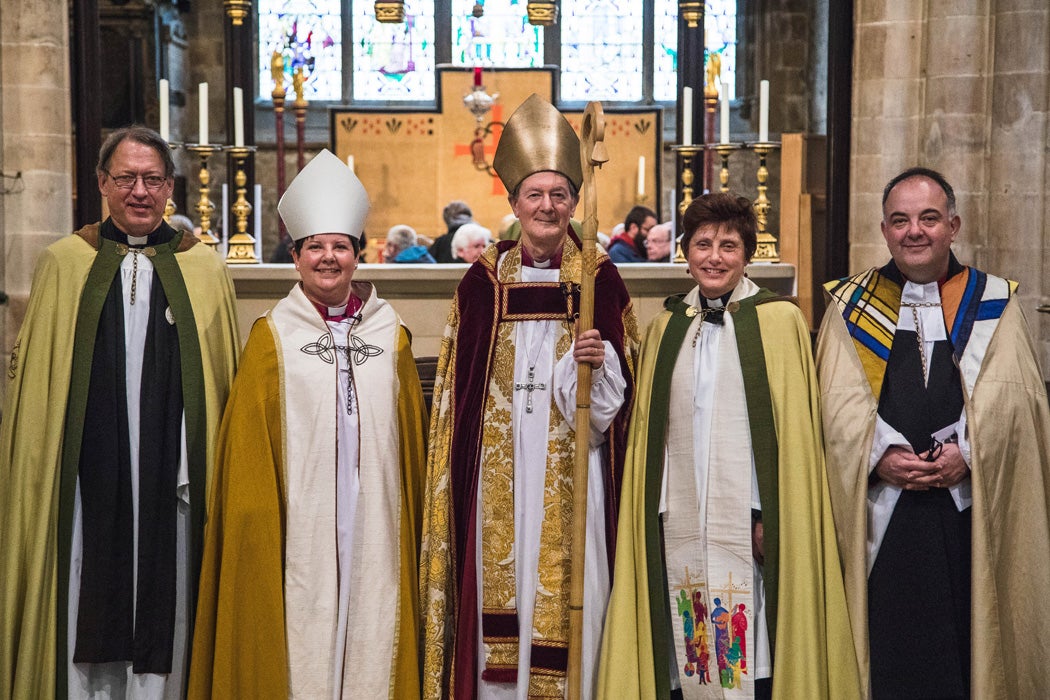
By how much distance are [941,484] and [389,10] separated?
17.8 feet

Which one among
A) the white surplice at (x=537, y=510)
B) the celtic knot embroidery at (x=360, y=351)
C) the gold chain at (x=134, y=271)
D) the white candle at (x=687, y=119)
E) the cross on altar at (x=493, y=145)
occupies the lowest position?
the white surplice at (x=537, y=510)

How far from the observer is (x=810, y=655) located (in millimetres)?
3443

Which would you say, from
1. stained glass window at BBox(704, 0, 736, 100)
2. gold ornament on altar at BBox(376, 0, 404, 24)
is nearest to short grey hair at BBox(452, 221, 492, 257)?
gold ornament on altar at BBox(376, 0, 404, 24)

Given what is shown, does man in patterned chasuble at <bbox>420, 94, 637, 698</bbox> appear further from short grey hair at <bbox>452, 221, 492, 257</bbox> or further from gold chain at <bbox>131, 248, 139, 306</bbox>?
short grey hair at <bbox>452, 221, 492, 257</bbox>

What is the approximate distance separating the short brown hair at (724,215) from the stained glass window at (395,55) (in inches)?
395

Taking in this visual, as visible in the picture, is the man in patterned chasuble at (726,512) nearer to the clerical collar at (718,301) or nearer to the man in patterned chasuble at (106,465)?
the clerical collar at (718,301)

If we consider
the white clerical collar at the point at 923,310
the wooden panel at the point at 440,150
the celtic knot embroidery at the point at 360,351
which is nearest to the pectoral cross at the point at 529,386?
the celtic knot embroidery at the point at 360,351

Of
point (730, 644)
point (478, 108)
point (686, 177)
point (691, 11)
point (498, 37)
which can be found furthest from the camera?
point (498, 37)

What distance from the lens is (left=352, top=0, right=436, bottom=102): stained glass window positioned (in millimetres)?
13180

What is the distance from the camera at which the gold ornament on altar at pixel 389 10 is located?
7.93m

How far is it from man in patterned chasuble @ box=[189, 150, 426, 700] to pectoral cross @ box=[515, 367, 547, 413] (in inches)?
13.6

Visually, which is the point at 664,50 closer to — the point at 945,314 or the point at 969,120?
the point at 969,120

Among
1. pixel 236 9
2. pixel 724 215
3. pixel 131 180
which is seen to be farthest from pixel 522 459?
pixel 236 9

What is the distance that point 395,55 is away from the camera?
1316 centimetres
